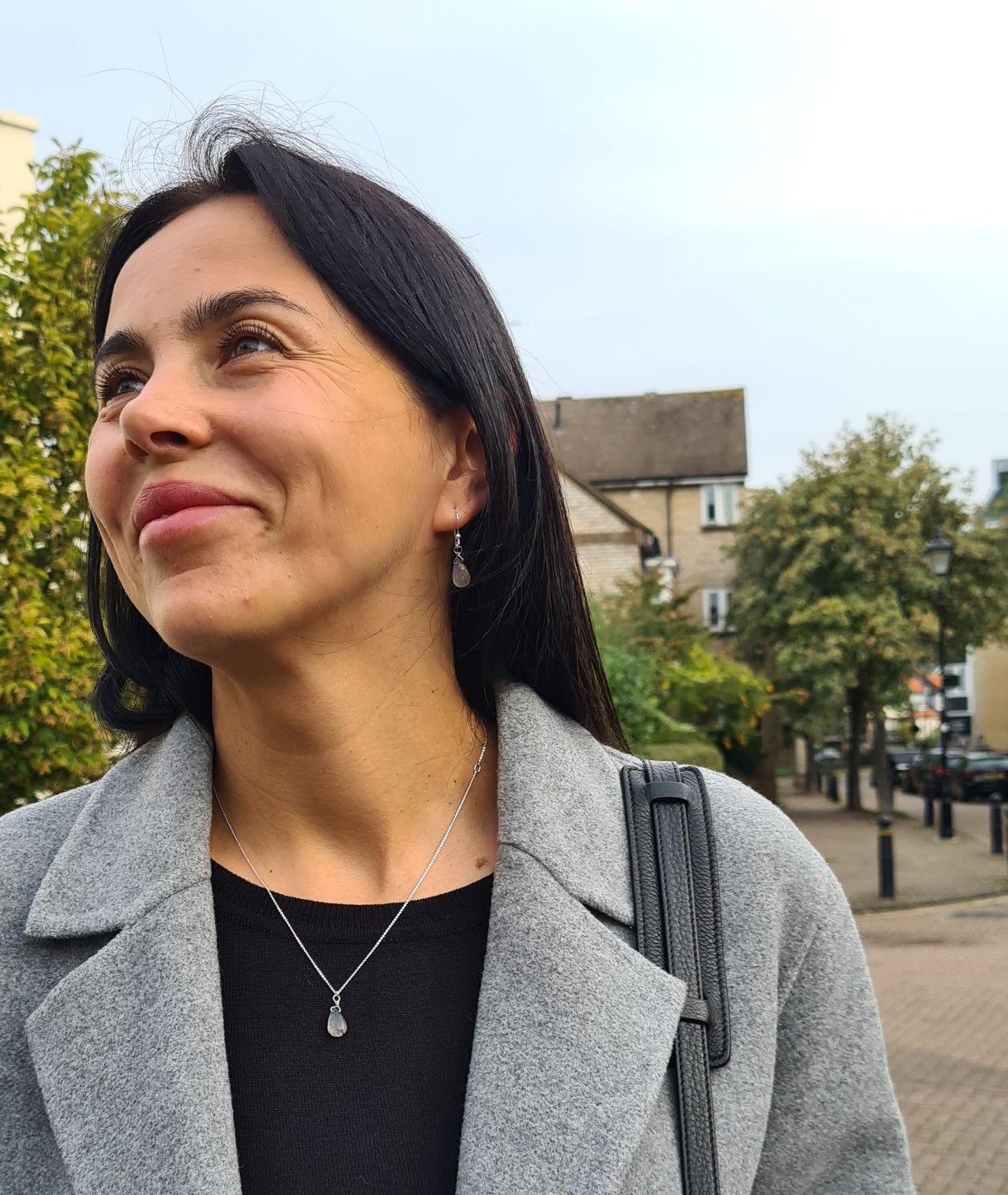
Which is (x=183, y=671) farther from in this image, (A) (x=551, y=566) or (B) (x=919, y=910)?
(B) (x=919, y=910)

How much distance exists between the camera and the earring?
212 cm

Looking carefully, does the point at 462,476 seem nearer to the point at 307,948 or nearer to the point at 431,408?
the point at 431,408

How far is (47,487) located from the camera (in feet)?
23.1

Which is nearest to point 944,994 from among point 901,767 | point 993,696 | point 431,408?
point 431,408

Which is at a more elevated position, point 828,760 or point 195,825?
point 195,825

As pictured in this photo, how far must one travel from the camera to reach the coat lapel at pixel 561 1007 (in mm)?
1643

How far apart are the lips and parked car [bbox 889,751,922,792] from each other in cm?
4527

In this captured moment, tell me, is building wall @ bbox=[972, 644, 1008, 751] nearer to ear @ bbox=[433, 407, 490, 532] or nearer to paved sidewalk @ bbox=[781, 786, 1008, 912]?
paved sidewalk @ bbox=[781, 786, 1008, 912]

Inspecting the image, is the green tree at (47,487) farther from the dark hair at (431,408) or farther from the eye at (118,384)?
the eye at (118,384)

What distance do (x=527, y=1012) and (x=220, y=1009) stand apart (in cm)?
42

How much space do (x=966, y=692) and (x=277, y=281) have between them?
7586cm

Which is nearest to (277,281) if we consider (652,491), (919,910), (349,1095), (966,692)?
(349,1095)

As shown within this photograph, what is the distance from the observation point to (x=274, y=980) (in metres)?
1.85

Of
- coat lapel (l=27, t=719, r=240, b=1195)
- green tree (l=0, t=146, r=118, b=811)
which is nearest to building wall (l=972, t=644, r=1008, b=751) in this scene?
green tree (l=0, t=146, r=118, b=811)
